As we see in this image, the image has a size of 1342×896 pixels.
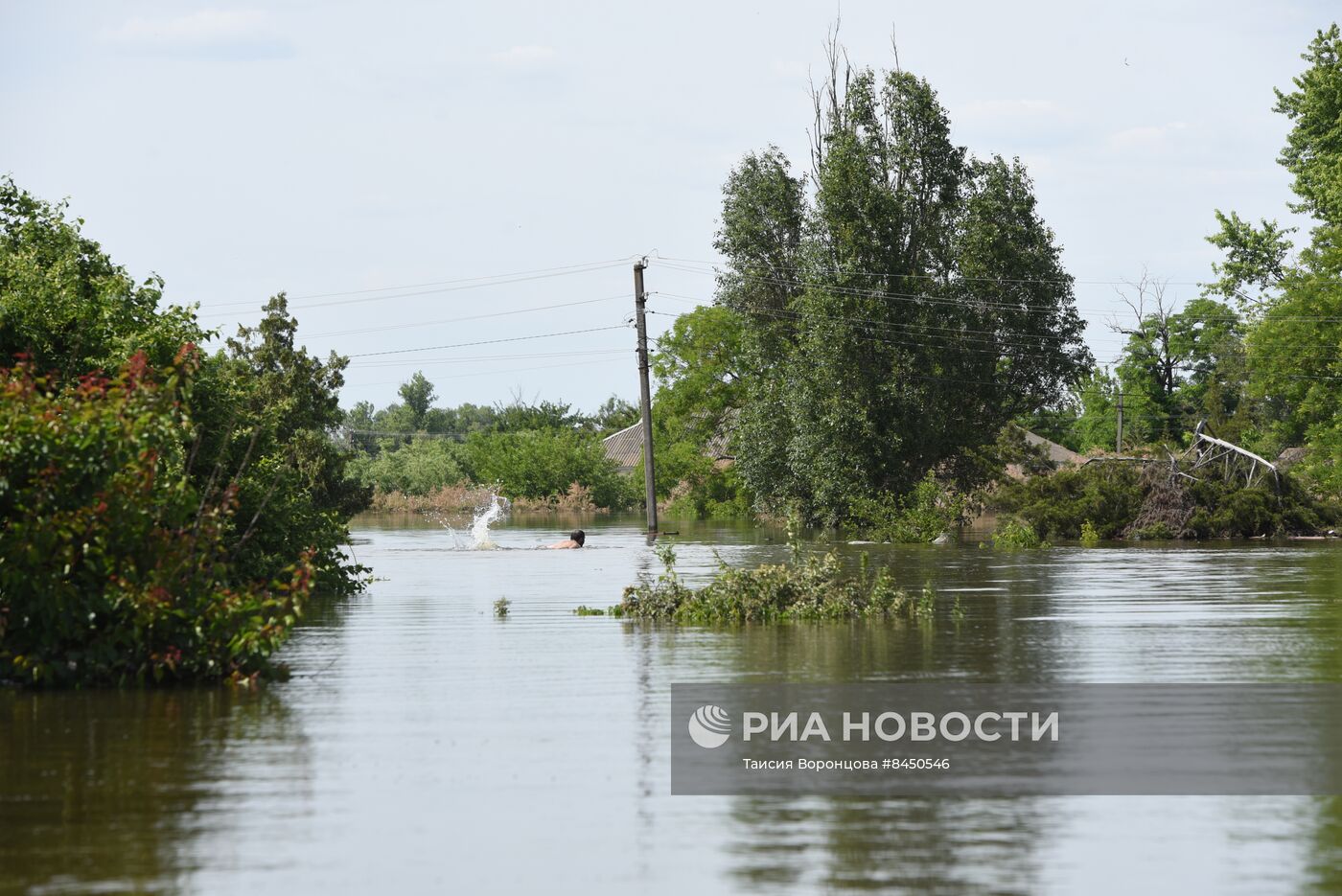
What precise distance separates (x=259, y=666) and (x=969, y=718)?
6.19 meters

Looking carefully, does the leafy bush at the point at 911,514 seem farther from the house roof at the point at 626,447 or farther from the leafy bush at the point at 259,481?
the house roof at the point at 626,447

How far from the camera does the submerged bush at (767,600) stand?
19797mm

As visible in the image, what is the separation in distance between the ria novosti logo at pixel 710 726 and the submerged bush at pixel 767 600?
747 centimetres

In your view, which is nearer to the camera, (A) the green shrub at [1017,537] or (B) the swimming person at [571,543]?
(A) the green shrub at [1017,537]

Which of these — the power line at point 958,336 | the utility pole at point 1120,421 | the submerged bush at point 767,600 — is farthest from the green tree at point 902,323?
the submerged bush at point 767,600

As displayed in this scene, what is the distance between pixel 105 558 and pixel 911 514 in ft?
122

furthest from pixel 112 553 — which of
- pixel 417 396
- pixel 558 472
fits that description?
pixel 417 396

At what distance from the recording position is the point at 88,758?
10172mm

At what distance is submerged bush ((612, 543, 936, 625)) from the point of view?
1980cm

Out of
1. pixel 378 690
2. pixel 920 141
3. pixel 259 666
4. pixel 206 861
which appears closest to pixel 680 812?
pixel 206 861

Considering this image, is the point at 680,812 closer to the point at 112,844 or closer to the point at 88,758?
the point at 112,844

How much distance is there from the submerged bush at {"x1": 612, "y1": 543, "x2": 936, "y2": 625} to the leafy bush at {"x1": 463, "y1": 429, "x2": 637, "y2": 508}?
240 feet

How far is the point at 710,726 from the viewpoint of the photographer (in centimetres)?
1146

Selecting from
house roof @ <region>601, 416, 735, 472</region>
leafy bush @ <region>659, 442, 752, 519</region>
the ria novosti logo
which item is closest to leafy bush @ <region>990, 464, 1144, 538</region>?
the ria novosti logo
